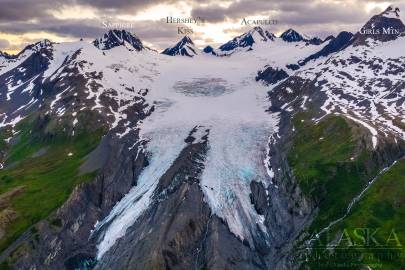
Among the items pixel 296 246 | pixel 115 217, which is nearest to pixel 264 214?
pixel 296 246

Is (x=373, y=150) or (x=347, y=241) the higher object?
(x=373, y=150)

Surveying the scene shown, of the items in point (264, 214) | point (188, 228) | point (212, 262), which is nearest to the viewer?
point (212, 262)

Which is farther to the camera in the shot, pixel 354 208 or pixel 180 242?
pixel 180 242

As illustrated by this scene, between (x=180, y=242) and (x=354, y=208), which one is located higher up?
(x=354, y=208)

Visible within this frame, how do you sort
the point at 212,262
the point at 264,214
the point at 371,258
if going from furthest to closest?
the point at 264,214 → the point at 212,262 → the point at 371,258

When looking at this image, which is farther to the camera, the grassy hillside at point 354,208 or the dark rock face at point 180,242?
the dark rock face at point 180,242

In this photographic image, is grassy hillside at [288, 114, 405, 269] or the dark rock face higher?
grassy hillside at [288, 114, 405, 269]

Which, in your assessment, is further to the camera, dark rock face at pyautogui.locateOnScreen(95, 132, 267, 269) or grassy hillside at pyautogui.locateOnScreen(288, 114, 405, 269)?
dark rock face at pyautogui.locateOnScreen(95, 132, 267, 269)

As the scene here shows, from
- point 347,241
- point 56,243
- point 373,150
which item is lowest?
point 56,243

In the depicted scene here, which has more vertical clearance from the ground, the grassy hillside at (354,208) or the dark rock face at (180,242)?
the grassy hillside at (354,208)

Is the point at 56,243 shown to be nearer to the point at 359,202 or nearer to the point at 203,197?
the point at 203,197

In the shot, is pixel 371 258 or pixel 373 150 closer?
pixel 371 258
